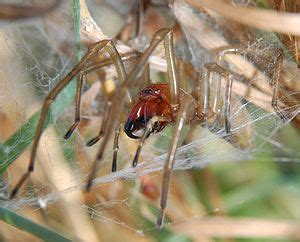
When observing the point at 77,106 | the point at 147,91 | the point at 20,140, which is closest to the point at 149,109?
the point at 147,91

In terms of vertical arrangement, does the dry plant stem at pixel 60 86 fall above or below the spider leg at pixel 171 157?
above

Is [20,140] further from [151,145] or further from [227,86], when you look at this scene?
[227,86]

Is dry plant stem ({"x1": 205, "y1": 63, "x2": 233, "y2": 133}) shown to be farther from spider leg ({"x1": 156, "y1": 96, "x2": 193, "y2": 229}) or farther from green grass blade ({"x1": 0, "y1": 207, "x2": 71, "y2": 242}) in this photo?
green grass blade ({"x1": 0, "y1": 207, "x2": 71, "y2": 242})

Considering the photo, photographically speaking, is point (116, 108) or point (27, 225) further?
point (27, 225)

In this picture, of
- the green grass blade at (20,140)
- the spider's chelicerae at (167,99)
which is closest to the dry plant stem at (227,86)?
the spider's chelicerae at (167,99)

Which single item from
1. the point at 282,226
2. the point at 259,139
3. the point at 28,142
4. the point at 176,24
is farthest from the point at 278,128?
the point at 28,142

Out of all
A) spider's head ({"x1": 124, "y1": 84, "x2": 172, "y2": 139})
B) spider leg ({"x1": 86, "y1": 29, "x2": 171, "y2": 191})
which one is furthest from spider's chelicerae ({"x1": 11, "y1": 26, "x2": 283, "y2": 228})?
spider leg ({"x1": 86, "y1": 29, "x2": 171, "y2": 191})

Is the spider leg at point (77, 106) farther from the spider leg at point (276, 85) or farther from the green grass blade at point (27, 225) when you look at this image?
the spider leg at point (276, 85)
